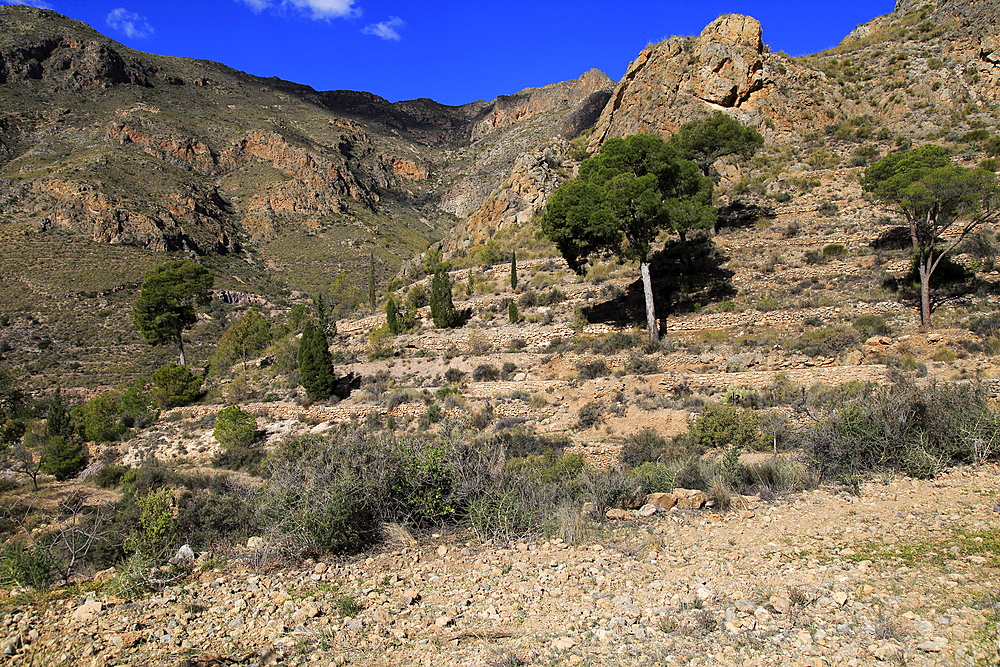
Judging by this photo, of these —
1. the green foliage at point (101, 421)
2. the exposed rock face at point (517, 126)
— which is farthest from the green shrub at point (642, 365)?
the exposed rock face at point (517, 126)

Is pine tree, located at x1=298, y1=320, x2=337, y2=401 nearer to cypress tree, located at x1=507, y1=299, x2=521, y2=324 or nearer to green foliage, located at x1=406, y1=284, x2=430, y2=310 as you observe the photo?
cypress tree, located at x1=507, y1=299, x2=521, y2=324

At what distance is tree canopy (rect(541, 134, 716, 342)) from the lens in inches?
673

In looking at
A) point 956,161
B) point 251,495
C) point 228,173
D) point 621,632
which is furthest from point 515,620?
point 228,173

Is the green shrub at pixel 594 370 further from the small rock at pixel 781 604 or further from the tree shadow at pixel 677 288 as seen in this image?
the small rock at pixel 781 604

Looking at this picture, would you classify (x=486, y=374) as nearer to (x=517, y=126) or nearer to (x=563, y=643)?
(x=563, y=643)

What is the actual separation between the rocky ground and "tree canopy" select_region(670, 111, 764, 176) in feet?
79.0

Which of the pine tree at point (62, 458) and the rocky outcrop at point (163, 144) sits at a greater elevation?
the rocky outcrop at point (163, 144)

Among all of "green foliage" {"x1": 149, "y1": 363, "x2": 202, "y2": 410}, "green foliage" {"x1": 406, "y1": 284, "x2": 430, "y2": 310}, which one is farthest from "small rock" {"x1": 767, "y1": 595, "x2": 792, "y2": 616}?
"green foliage" {"x1": 406, "y1": 284, "x2": 430, "y2": 310}

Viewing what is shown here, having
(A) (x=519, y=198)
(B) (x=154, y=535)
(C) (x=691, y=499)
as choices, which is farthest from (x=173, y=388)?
(A) (x=519, y=198)

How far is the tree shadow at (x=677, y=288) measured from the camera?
19.8 m

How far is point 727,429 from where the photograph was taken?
992 cm

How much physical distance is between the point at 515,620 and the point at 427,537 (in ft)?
6.76

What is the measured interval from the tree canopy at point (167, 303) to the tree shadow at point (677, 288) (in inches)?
966

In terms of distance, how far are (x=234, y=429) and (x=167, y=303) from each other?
58.2ft
